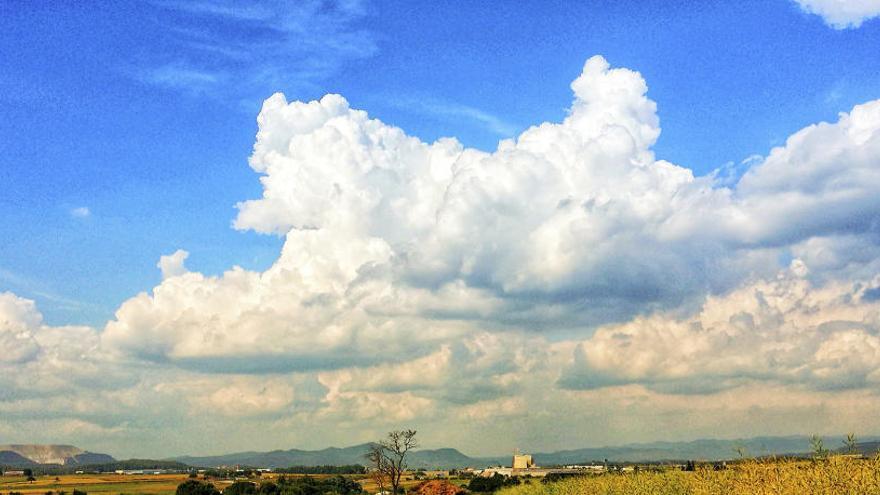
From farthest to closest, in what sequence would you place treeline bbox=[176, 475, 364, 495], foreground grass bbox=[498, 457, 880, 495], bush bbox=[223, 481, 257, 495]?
bush bbox=[223, 481, 257, 495] → treeline bbox=[176, 475, 364, 495] → foreground grass bbox=[498, 457, 880, 495]

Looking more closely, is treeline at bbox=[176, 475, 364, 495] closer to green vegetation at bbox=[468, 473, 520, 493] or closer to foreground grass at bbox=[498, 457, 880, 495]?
green vegetation at bbox=[468, 473, 520, 493]

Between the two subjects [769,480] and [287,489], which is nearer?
[769,480]

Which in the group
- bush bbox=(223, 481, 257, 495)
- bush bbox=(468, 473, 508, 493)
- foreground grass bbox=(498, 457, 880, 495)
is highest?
foreground grass bbox=(498, 457, 880, 495)

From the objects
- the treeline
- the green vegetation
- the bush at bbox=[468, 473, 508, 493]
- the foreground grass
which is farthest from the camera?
the treeline

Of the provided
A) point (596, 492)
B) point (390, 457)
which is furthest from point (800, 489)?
point (390, 457)

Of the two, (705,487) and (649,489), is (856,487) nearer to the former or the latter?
(705,487)

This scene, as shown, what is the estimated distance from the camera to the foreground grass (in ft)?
114

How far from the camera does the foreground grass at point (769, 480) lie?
34781 mm

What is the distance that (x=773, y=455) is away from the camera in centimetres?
4309

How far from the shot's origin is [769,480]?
39156mm

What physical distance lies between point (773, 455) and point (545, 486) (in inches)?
1721

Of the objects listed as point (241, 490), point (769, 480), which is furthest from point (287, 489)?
point (769, 480)

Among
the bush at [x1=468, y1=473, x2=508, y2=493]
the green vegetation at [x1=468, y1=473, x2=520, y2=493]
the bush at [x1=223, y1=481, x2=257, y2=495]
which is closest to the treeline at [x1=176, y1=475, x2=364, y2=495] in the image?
the bush at [x1=223, y1=481, x2=257, y2=495]

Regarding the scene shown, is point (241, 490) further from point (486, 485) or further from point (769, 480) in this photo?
point (769, 480)
